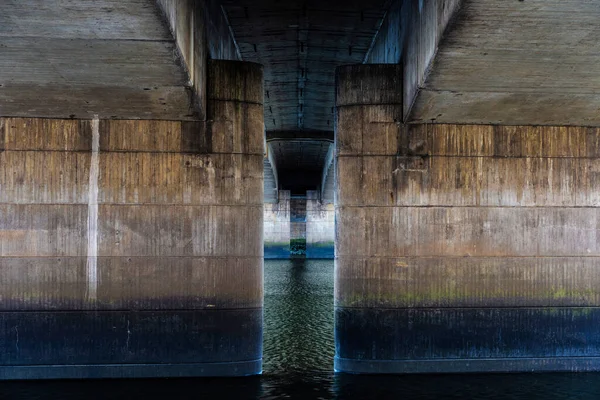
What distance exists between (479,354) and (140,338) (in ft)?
17.2

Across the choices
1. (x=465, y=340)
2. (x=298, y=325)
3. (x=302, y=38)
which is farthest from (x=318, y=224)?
(x=465, y=340)

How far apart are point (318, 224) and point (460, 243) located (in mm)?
28305

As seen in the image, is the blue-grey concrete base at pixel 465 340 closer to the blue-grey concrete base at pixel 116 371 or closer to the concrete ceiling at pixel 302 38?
the blue-grey concrete base at pixel 116 371

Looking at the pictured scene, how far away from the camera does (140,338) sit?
8.84 m

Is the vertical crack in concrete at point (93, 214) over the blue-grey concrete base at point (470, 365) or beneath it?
over

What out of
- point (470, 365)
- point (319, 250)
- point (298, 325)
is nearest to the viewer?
point (470, 365)

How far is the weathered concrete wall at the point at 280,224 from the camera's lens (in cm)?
3784

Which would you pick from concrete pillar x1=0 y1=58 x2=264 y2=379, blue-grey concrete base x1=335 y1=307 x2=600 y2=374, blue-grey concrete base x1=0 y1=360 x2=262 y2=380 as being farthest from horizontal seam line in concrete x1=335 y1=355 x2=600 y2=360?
blue-grey concrete base x1=0 y1=360 x2=262 y2=380

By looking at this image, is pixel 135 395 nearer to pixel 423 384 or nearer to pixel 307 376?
pixel 307 376

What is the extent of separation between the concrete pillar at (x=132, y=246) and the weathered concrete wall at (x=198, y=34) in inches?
18.7

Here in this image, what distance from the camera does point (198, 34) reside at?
826 centimetres

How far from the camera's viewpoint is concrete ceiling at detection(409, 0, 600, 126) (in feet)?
19.5

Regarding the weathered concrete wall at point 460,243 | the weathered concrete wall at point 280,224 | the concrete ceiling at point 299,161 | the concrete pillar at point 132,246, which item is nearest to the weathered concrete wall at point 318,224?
the weathered concrete wall at point 280,224

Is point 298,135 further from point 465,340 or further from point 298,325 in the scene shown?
point 465,340
